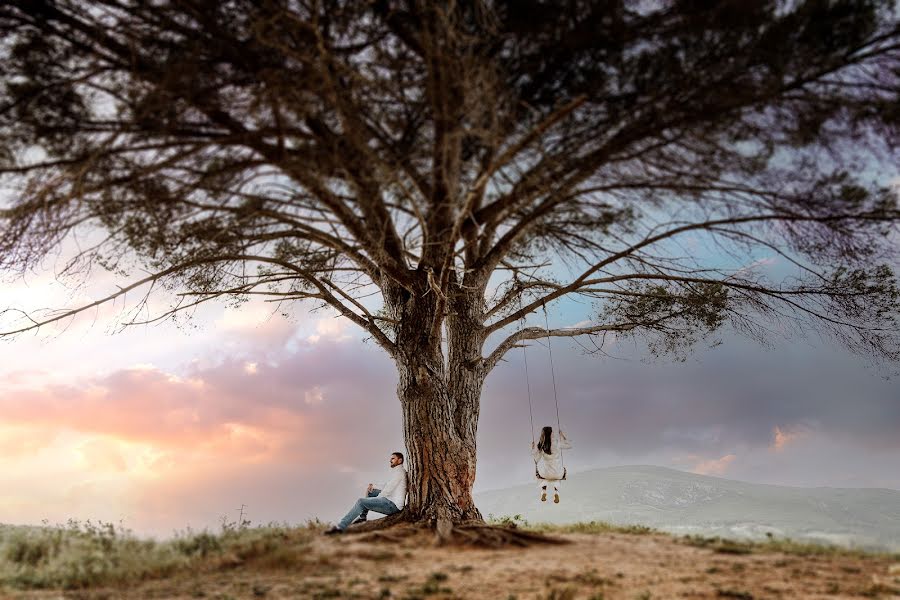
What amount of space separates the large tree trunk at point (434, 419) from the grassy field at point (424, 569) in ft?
3.86

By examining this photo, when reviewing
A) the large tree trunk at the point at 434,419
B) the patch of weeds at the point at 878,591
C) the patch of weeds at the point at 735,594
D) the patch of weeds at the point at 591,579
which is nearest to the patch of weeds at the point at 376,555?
the large tree trunk at the point at 434,419

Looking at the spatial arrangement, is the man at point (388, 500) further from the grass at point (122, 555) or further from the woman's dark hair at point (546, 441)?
the woman's dark hair at point (546, 441)

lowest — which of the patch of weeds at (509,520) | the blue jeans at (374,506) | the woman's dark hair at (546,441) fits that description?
the patch of weeds at (509,520)

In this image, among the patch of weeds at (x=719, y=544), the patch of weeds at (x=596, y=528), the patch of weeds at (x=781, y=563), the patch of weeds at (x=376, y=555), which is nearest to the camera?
the patch of weeds at (x=781, y=563)

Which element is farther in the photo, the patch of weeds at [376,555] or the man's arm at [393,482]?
the man's arm at [393,482]

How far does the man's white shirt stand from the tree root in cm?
50

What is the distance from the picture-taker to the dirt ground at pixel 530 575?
564 cm

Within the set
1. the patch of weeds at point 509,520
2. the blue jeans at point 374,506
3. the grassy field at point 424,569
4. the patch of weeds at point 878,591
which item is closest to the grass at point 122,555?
the grassy field at point 424,569

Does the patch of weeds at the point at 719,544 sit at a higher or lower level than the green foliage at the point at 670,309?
lower

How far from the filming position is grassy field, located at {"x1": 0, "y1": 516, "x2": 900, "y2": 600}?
5.72 meters

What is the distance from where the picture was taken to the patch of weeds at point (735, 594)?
5410mm

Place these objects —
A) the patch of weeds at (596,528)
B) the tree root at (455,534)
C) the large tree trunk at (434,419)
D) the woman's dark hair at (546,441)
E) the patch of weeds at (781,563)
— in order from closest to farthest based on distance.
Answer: the patch of weeds at (781,563) → the tree root at (455,534) → the patch of weeds at (596,528) → the large tree trunk at (434,419) → the woman's dark hair at (546,441)

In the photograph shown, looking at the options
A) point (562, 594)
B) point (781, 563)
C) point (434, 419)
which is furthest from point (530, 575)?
point (434, 419)

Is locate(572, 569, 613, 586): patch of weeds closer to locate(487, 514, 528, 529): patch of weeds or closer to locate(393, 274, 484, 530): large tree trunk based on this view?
locate(393, 274, 484, 530): large tree trunk
